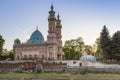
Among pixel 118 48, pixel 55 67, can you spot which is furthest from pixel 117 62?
pixel 55 67

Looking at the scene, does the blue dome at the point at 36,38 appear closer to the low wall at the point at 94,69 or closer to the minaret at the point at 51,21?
the minaret at the point at 51,21

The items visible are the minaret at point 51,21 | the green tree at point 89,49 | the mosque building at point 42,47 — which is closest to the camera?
the mosque building at point 42,47

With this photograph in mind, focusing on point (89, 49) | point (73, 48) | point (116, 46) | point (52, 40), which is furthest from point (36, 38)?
point (89, 49)

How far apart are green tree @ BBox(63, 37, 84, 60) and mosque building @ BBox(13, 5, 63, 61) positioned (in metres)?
11.0

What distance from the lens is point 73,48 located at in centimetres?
8438

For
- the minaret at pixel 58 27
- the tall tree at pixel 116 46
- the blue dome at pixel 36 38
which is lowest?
the tall tree at pixel 116 46

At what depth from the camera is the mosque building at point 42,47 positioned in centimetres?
6794

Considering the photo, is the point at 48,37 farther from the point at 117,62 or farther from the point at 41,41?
the point at 117,62

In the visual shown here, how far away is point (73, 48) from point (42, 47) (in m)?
18.2

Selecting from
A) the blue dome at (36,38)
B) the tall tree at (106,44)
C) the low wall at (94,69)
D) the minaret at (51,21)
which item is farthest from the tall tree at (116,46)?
the blue dome at (36,38)

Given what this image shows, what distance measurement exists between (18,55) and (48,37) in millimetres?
9678

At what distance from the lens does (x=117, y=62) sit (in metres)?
58.7

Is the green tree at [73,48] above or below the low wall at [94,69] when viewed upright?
above

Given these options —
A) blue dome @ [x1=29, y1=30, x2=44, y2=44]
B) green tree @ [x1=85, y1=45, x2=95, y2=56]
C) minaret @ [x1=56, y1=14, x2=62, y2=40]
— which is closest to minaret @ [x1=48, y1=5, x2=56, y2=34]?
blue dome @ [x1=29, y1=30, x2=44, y2=44]
